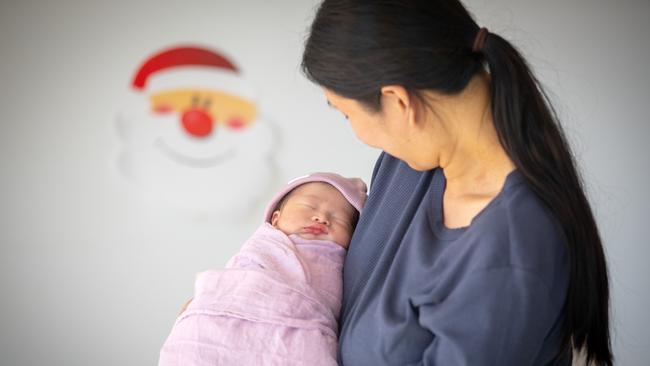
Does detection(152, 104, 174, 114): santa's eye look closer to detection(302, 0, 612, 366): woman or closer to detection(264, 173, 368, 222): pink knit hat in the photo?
detection(264, 173, 368, 222): pink knit hat

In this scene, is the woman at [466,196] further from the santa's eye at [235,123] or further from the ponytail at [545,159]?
the santa's eye at [235,123]

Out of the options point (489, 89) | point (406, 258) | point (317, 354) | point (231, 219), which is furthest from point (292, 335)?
point (231, 219)

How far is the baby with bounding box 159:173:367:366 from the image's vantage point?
48.0 inches

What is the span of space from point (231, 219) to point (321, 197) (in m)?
1.30

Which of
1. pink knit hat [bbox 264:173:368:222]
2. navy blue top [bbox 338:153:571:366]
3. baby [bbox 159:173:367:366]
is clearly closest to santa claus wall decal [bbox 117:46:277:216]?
pink knit hat [bbox 264:173:368:222]

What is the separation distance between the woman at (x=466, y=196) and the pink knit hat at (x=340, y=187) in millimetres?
437

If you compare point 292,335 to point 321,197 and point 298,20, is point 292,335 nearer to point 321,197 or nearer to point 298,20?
point 321,197

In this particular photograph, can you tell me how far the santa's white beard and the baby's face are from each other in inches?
45.5

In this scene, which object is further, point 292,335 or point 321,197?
point 321,197

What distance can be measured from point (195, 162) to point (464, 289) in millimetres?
1981

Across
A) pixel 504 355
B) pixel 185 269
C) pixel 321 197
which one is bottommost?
pixel 185 269

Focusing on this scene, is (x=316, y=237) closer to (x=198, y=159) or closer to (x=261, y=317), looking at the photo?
(x=261, y=317)

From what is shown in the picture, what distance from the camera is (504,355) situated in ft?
3.10

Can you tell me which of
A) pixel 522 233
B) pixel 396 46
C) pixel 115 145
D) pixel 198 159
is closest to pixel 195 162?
pixel 198 159
